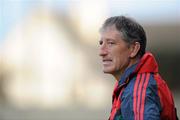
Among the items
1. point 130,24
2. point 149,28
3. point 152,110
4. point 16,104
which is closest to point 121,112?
point 152,110

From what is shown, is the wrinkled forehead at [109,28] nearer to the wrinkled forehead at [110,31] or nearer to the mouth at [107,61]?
the wrinkled forehead at [110,31]

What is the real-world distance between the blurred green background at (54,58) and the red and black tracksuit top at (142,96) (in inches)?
246

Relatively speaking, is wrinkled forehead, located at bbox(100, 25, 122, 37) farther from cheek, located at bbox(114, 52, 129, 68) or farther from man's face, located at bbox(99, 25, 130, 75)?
cheek, located at bbox(114, 52, 129, 68)

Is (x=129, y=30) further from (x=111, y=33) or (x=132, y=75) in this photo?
(x=132, y=75)

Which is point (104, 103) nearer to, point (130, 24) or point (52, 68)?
point (52, 68)

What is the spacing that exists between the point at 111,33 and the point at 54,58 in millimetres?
6508

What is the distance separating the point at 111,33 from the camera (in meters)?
3.53

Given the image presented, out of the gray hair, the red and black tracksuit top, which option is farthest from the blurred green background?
the red and black tracksuit top

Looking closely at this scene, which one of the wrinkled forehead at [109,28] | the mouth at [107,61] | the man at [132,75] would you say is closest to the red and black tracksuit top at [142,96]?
the man at [132,75]

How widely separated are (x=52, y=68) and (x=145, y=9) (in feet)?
5.50

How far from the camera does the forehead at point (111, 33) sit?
3.51 metres

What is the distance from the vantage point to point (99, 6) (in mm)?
9742

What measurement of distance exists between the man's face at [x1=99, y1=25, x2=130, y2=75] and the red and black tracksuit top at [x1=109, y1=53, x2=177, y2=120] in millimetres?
68

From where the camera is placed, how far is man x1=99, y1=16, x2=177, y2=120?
3.21 metres
